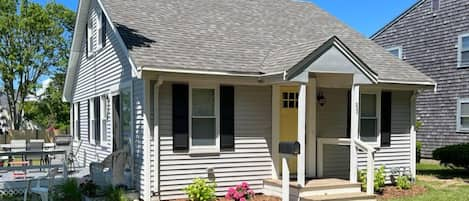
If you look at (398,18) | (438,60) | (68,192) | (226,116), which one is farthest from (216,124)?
(398,18)

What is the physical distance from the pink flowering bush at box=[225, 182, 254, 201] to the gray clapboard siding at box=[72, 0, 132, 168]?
11.7ft

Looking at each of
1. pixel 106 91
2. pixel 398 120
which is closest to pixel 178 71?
pixel 106 91

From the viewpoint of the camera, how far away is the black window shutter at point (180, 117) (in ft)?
29.4

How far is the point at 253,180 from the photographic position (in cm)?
980

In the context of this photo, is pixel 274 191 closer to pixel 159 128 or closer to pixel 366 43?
pixel 159 128

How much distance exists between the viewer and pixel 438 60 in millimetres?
19047

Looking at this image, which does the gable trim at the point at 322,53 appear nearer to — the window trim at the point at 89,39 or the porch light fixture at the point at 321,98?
the porch light fixture at the point at 321,98

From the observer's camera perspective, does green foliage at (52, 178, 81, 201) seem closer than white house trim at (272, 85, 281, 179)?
Yes

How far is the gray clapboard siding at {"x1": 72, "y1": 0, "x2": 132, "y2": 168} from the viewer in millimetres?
10966

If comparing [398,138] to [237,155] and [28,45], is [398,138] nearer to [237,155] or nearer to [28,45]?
[237,155]

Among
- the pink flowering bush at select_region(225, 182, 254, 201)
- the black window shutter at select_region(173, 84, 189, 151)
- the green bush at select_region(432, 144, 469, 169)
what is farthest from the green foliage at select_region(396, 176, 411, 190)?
the black window shutter at select_region(173, 84, 189, 151)

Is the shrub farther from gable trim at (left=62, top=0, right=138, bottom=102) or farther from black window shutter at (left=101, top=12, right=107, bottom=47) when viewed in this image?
gable trim at (left=62, top=0, right=138, bottom=102)

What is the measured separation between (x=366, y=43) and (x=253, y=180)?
5575 mm

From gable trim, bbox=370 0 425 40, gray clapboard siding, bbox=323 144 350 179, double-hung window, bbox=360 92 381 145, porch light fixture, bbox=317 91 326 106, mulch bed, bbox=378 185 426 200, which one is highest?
gable trim, bbox=370 0 425 40
